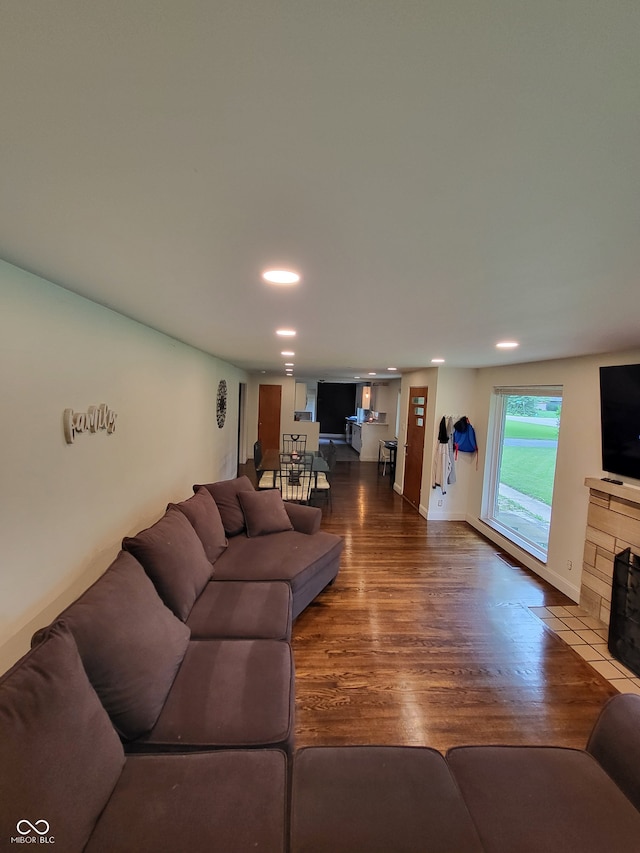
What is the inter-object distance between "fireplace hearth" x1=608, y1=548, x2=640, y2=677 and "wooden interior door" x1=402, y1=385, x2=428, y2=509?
3.20 metres

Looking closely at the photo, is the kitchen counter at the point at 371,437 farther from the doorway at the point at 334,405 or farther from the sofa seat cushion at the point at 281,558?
the sofa seat cushion at the point at 281,558

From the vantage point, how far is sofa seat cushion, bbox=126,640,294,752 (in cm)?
136

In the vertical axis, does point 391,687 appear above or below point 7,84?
below

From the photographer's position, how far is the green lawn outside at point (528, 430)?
154 inches

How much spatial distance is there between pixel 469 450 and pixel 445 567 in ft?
6.29

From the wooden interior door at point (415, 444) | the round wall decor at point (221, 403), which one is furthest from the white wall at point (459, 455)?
the round wall decor at point (221, 403)

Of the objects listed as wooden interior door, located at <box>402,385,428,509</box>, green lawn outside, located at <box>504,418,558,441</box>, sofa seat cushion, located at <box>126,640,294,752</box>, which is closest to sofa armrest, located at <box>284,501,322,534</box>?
sofa seat cushion, located at <box>126,640,294,752</box>

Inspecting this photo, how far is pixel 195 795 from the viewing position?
1.12 m

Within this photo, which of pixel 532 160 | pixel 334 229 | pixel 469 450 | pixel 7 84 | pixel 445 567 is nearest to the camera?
pixel 7 84

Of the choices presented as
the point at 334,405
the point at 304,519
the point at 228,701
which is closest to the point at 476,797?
the point at 228,701

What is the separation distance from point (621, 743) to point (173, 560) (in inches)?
81.7

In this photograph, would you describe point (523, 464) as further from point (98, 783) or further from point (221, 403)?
point (98, 783)

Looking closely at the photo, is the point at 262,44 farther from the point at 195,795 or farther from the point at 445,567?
the point at 445,567

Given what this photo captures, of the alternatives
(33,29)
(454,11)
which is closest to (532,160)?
(454,11)
